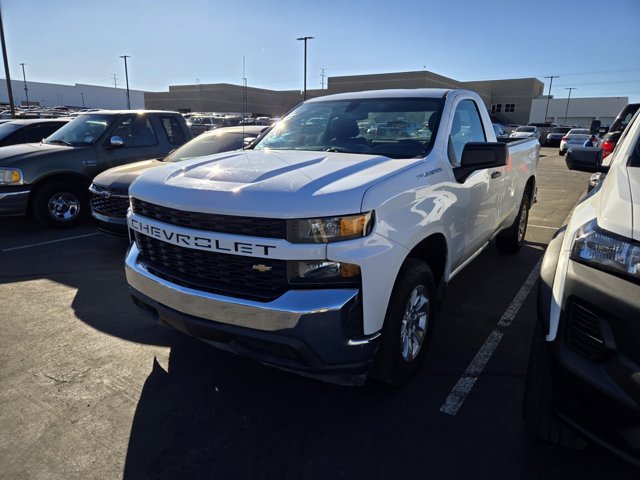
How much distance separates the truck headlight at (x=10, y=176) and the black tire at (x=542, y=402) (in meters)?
7.36

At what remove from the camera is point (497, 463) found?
230 centimetres

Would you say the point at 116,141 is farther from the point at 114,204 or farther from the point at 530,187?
the point at 530,187

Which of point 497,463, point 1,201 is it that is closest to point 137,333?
point 497,463

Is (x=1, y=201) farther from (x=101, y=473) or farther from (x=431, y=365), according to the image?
(x=431, y=365)

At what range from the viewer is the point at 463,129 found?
3793 mm

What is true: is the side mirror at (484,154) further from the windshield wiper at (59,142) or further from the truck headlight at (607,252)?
the windshield wiper at (59,142)

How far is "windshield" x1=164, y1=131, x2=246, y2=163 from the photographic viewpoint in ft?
21.8

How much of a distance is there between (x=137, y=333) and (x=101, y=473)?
1.59 m

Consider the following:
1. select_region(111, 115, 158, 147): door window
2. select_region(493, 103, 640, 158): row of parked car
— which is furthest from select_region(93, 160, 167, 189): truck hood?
select_region(493, 103, 640, 158): row of parked car

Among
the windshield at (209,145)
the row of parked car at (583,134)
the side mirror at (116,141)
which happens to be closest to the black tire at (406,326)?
the row of parked car at (583,134)

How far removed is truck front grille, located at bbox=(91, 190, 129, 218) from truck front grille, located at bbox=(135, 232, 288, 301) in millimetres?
3041

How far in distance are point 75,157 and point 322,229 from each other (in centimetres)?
640

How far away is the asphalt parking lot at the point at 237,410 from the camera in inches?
90.2

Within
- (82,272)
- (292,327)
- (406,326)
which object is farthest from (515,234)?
(82,272)
